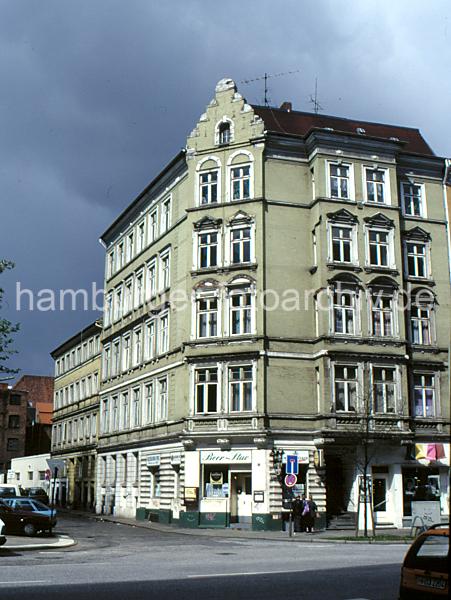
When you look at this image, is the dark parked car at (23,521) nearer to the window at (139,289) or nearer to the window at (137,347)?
the window at (137,347)

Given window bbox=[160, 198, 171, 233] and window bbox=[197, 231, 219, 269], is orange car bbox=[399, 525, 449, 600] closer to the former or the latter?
window bbox=[197, 231, 219, 269]

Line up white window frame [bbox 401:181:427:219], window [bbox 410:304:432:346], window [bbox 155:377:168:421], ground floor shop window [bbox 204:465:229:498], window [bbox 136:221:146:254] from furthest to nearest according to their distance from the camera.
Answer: window [bbox 136:221:146:254] < window [bbox 155:377:168:421] < white window frame [bbox 401:181:427:219] < window [bbox 410:304:432:346] < ground floor shop window [bbox 204:465:229:498]

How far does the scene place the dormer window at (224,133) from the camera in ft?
139

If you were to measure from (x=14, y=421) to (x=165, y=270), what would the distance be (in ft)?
186

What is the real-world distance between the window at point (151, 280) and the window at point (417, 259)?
14.9 metres

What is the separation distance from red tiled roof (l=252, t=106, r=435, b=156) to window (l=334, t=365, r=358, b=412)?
41.3ft

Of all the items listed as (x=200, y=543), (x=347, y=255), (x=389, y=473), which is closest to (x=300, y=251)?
(x=347, y=255)

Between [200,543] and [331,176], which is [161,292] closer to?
[331,176]

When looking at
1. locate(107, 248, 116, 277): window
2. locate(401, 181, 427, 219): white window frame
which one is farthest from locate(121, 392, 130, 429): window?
locate(401, 181, 427, 219): white window frame

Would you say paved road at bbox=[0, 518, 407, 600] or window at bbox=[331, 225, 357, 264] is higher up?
window at bbox=[331, 225, 357, 264]

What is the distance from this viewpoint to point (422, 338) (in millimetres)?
41812

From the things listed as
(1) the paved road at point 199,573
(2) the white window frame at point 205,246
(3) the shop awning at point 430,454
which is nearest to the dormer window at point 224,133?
(2) the white window frame at point 205,246

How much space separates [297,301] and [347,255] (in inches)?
138

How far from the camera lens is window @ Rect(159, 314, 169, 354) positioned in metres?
44.8
